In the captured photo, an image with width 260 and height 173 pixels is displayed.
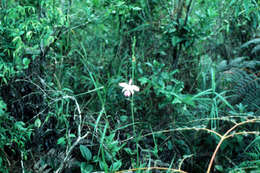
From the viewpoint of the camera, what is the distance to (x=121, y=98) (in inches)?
76.8

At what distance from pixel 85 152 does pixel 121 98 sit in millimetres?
580

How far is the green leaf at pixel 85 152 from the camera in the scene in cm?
147

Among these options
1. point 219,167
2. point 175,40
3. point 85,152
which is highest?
point 175,40

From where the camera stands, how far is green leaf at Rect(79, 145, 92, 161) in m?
1.47

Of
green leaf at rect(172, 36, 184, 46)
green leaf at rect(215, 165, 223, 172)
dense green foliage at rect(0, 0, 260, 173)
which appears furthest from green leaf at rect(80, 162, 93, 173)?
green leaf at rect(172, 36, 184, 46)

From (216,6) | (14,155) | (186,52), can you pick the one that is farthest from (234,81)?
(14,155)

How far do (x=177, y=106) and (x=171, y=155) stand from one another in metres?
0.36

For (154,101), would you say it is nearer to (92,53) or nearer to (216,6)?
(92,53)

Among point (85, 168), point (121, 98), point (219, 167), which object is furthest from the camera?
point (121, 98)

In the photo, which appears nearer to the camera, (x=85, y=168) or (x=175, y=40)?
(x=85, y=168)

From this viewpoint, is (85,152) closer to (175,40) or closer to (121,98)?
(121,98)

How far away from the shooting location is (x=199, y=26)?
2100 mm

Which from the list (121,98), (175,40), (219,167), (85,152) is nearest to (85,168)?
(85,152)

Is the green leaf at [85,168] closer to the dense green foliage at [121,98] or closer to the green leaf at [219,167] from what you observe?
the dense green foliage at [121,98]
